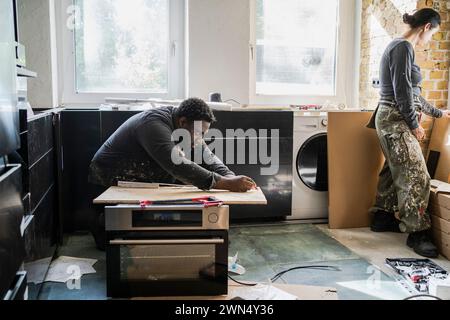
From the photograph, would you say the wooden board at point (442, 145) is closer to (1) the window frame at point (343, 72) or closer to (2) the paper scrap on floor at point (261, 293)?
(1) the window frame at point (343, 72)


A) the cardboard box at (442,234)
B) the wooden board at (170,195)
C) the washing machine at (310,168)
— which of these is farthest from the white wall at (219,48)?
the cardboard box at (442,234)

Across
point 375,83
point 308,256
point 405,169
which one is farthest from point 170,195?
point 375,83

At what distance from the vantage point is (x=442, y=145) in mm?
3098

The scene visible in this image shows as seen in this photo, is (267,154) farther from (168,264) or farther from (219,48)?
(168,264)

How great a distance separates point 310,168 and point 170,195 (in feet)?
5.45

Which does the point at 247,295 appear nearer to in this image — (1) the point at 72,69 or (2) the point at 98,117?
(2) the point at 98,117

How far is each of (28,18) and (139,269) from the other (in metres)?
2.07

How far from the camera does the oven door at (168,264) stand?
1.84 metres

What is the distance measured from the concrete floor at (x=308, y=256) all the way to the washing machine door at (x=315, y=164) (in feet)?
1.09

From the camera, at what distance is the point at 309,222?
11.1 feet

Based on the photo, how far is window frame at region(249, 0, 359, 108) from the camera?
375 cm

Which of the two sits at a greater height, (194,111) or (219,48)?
(219,48)

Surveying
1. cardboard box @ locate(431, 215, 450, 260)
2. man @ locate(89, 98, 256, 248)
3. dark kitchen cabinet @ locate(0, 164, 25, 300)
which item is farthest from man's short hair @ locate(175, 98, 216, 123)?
cardboard box @ locate(431, 215, 450, 260)
